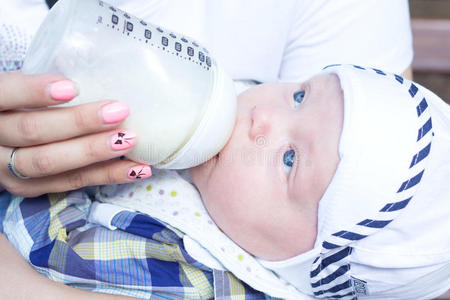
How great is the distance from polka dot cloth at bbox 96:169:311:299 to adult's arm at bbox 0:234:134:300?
0.24 m

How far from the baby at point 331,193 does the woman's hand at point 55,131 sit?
26 centimetres

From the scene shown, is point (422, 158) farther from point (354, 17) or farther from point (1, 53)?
point (1, 53)

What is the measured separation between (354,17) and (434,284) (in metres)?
0.77

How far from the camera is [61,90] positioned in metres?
0.77

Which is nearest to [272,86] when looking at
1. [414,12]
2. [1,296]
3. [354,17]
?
[354,17]

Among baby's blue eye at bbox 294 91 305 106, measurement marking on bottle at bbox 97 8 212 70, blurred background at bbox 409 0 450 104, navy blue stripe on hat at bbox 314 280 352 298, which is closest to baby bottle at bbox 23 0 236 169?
measurement marking on bottle at bbox 97 8 212 70

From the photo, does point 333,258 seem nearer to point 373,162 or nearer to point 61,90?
point 373,162

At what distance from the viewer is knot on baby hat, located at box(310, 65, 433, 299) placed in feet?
3.15

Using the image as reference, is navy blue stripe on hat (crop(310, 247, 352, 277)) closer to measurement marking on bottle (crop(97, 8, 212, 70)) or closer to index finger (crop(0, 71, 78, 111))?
measurement marking on bottle (crop(97, 8, 212, 70))

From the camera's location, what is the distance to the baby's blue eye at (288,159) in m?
1.04

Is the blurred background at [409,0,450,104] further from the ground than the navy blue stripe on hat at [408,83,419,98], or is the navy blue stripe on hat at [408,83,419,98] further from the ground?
the blurred background at [409,0,450,104]

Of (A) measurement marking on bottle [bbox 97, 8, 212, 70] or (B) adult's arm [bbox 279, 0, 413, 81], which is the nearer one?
(A) measurement marking on bottle [bbox 97, 8, 212, 70]

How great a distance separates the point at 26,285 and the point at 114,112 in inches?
20.3

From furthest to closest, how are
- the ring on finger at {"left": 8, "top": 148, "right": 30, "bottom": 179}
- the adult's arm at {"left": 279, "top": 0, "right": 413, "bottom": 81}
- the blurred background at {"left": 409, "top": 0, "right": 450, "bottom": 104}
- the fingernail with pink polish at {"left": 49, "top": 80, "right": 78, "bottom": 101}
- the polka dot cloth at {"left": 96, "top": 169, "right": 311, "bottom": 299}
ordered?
1. the blurred background at {"left": 409, "top": 0, "right": 450, "bottom": 104}
2. the adult's arm at {"left": 279, "top": 0, "right": 413, "bottom": 81}
3. the polka dot cloth at {"left": 96, "top": 169, "right": 311, "bottom": 299}
4. the ring on finger at {"left": 8, "top": 148, "right": 30, "bottom": 179}
5. the fingernail with pink polish at {"left": 49, "top": 80, "right": 78, "bottom": 101}
